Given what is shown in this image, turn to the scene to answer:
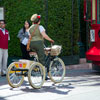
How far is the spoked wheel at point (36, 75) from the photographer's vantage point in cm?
895

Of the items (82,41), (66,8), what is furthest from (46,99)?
(82,41)

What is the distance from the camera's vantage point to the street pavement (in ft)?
26.0

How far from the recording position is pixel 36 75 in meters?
9.13

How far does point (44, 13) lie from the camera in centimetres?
1417

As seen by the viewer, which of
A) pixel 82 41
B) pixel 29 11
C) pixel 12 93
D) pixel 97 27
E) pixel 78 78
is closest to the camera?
pixel 12 93

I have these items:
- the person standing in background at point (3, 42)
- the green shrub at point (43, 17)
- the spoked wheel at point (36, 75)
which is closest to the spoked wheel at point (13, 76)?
the spoked wheel at point (36, 75)

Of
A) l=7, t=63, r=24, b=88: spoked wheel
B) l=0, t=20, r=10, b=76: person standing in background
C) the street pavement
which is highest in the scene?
l=0, t=20, r=10, b=76: person standing in background

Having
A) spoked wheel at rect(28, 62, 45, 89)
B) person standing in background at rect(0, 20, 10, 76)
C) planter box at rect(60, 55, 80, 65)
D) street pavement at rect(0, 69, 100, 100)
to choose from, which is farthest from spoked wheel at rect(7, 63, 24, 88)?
planter box at rect(60, 55, 80, 65)

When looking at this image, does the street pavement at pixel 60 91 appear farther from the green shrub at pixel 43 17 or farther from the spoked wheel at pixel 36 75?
the green shrub at pixel 43 17

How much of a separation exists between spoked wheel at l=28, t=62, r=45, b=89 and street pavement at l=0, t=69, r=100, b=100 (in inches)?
5.4

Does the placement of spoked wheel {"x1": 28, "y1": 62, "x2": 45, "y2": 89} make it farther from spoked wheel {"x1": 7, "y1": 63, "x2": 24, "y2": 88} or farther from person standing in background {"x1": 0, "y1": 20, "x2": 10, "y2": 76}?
person standing in background {"x1": 0, "y1": 20, "x2": 10, "y2": 76}

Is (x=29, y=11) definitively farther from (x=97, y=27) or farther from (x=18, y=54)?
(x=97, y=27)

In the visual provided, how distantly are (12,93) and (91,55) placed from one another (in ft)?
12.5

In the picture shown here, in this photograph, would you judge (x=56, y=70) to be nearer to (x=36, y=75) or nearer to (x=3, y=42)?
(x=36, y=75)
